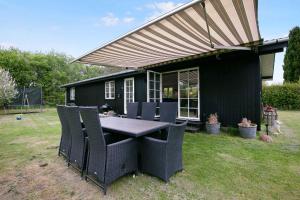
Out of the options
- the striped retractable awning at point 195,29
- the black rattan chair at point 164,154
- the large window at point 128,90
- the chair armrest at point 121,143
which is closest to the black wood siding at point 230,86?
the striped retractable awning at point 195,29

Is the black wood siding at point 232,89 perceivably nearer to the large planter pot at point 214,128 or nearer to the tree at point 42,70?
the large planter pot at point 214,128

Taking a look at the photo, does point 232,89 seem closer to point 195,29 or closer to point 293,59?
point 195,29

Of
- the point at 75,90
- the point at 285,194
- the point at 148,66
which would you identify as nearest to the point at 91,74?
the point at 75,90

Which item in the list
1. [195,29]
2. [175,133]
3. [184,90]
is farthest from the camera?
[184,90]

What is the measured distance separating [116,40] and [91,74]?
80.0 feet

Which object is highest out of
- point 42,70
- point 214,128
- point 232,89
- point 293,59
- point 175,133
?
point 293,59

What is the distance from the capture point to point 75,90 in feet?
48.0

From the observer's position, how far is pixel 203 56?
17.8 ft

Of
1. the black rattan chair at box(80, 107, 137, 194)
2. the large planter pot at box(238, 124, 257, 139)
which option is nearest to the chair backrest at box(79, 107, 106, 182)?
the black rattan chair at box(80, 107, 137, 194)

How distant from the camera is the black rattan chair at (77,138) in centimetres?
262

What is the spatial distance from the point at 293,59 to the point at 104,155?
2248 centimetres

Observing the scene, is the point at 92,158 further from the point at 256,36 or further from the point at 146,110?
the point at 256,36

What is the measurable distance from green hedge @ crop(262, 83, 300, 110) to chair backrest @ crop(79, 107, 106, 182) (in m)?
14.6

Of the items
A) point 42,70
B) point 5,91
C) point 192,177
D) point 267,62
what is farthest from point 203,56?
point 42,70
